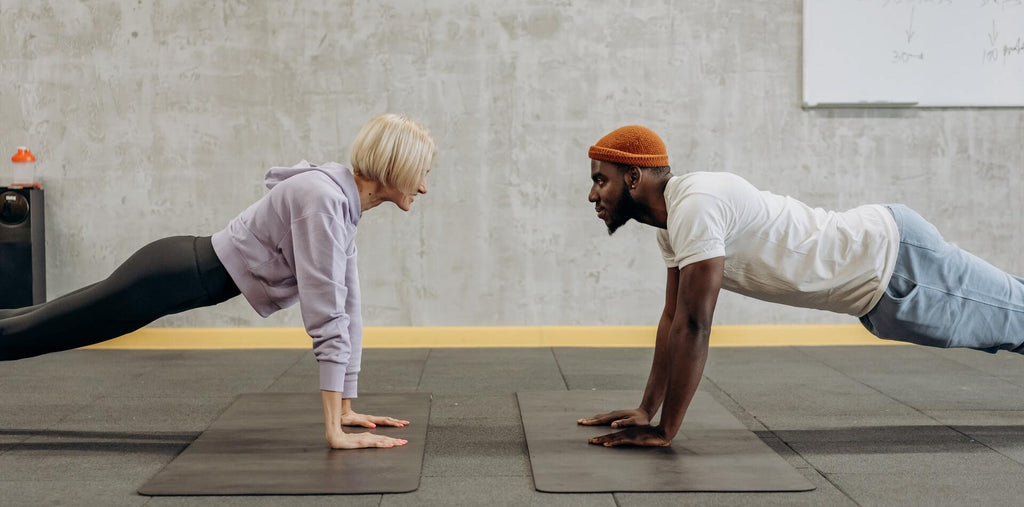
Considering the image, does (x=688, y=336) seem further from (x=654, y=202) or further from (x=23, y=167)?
(x=23, y=167)

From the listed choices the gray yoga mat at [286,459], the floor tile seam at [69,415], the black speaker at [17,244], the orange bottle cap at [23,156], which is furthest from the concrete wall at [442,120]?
the gray yoga mat at [286,459]

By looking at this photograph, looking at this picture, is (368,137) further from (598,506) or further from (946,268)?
(946,268)

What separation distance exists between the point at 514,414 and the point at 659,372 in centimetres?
55

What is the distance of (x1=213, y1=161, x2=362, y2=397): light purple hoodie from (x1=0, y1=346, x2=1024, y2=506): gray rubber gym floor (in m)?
0.43

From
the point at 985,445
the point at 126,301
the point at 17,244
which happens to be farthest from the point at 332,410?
the point at 17,244

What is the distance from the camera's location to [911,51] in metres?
4.50

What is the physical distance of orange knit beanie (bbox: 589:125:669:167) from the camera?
238 centimetres

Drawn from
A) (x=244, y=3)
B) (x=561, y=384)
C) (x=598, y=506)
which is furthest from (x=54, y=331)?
(x=244, y=3)

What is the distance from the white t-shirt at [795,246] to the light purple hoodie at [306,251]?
0.86m

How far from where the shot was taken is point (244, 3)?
4.46 meters

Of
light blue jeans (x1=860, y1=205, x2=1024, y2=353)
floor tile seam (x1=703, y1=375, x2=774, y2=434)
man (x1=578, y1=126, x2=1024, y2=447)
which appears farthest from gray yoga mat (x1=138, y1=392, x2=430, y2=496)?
light blue jeans (x1=860, y1=205, x2=1024, y2=353)

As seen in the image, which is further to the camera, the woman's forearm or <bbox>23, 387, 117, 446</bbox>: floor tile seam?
<bbox>23, 387, 117, 446</bbox>: floor tile seam

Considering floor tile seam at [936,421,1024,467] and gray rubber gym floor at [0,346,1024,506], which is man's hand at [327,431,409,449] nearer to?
gray rubber gym floor at [0,346,1024,506]

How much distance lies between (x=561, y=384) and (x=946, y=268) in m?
1.51
